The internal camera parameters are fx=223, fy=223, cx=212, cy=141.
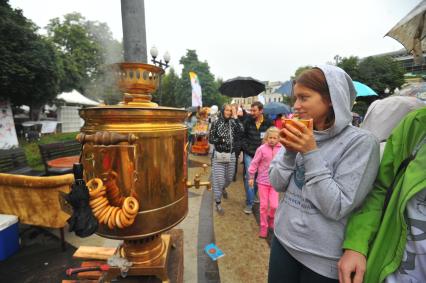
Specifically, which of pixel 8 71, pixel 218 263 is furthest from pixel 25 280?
pixel 8 71

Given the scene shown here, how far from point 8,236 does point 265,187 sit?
342cm

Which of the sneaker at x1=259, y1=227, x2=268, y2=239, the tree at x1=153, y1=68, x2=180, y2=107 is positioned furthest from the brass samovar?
the tree at x1=153, y1=68, x2=180, y2=107

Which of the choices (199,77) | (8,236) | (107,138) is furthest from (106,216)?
(199,77)

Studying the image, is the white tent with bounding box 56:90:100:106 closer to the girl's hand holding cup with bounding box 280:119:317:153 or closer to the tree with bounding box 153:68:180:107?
the girl's hand holding cup with bounding box 280:119:317:153

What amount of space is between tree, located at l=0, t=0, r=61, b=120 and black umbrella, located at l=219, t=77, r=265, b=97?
10.3 m

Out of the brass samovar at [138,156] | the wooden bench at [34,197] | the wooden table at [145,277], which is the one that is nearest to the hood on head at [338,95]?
the brass samovar at [138,156]

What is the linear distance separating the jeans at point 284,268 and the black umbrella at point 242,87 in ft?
21.7

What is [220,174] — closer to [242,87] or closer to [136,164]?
[136,164]

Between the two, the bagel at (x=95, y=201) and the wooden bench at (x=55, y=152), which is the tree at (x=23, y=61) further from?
the bagel at (x=95, y=201)

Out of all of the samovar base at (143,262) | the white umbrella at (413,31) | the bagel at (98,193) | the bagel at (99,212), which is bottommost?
the samovar base at (143,262)

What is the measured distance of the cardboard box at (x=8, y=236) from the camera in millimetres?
2576

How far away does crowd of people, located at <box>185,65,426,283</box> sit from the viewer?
899 millimetres

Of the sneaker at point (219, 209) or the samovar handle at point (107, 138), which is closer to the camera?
the samovar handle at point (107, 138)

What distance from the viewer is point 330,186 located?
101cm
